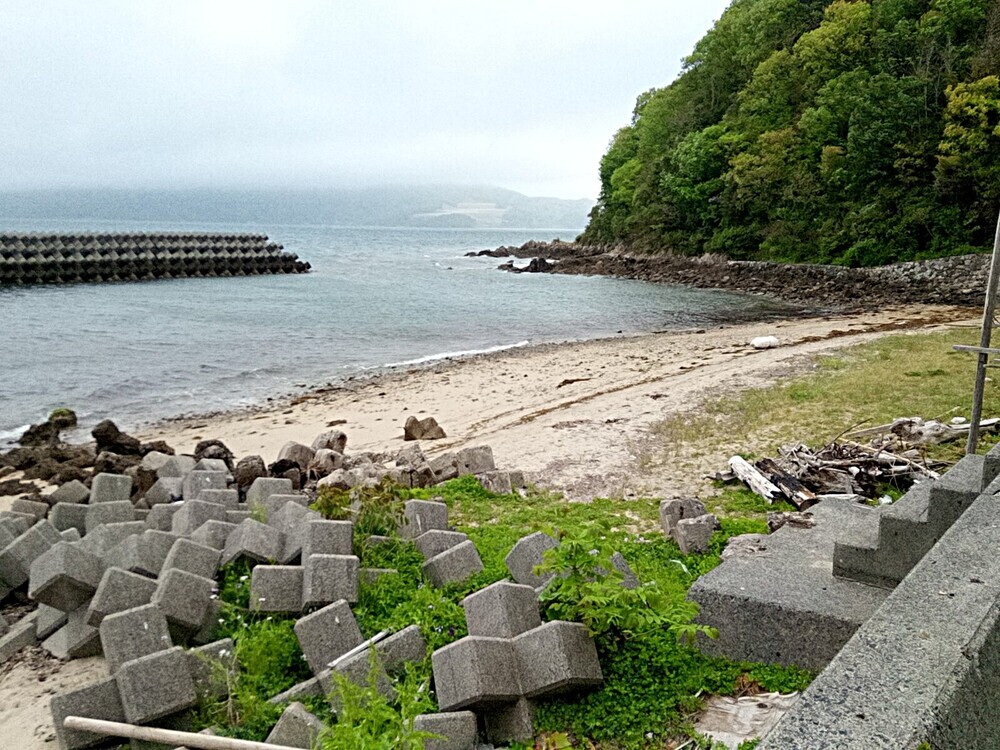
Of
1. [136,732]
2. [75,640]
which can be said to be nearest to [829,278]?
[75,640]

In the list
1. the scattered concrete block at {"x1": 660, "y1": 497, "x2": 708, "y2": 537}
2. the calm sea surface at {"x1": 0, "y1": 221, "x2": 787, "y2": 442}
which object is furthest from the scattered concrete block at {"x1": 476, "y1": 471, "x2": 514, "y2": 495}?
the calm sea surface at {"x1": 0, "y1": 221, "x2": 787, "y2": 442}

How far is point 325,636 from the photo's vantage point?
426 cm

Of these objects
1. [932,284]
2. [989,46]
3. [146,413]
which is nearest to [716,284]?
[932,284]

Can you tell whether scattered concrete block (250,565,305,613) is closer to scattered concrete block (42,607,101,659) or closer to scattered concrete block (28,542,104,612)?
scattered concrete block (42,607,101,659)

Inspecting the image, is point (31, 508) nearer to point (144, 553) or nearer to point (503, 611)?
point (144, 553)

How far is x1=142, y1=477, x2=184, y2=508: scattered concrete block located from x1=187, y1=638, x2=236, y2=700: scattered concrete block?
370 cm

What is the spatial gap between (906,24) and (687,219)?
723 inches

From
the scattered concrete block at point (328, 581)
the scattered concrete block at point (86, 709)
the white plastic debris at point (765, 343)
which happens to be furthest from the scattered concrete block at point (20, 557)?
the white plastic debris at point (765, 343)

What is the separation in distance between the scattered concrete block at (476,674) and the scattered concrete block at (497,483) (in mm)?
3881

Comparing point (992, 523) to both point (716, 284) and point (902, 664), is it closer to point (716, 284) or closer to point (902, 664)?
point (902, 664)

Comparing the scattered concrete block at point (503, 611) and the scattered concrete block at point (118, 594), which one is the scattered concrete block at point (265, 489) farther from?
the scattered concrete block at point (503, 611)

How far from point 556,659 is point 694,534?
2.41m

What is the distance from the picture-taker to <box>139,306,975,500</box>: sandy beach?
30.0ft

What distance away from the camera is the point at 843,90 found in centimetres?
4362
